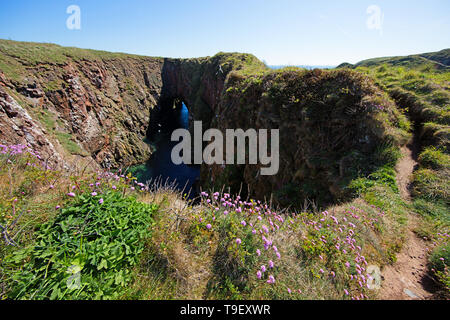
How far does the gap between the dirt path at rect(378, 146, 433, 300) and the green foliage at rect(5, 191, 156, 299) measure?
4.40 m

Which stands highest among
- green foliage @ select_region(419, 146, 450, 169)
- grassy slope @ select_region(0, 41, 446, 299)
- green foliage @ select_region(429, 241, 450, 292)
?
green foliage @ select_region(419, 146, 450, 169)

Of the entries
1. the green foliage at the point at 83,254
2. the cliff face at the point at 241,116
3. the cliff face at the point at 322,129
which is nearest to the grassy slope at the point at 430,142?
the cliff face at the point at 322,129

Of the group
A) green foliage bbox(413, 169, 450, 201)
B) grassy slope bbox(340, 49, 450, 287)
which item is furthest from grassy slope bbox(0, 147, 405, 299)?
green foliage bbox(413, 169, 450, 201)

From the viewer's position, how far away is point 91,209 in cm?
242

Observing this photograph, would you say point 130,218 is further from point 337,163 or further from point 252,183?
point 252,183

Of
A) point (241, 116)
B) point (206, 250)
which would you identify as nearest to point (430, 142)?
point (206, 250)

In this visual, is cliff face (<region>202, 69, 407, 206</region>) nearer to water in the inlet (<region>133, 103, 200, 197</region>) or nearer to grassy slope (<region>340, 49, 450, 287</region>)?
grassy slope (<region>340, 49, 450, 287</region>)

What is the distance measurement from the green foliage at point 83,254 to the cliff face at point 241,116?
7518mm

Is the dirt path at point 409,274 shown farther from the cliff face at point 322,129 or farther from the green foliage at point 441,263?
the cliff face at point 322,129

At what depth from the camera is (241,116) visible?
14.4m

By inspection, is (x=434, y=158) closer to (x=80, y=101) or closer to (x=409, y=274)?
(x=409, y=274)

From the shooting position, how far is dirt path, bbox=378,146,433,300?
121 inches

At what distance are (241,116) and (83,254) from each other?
542 inches

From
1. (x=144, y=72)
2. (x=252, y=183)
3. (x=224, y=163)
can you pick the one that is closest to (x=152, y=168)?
(x=224, y=163)
